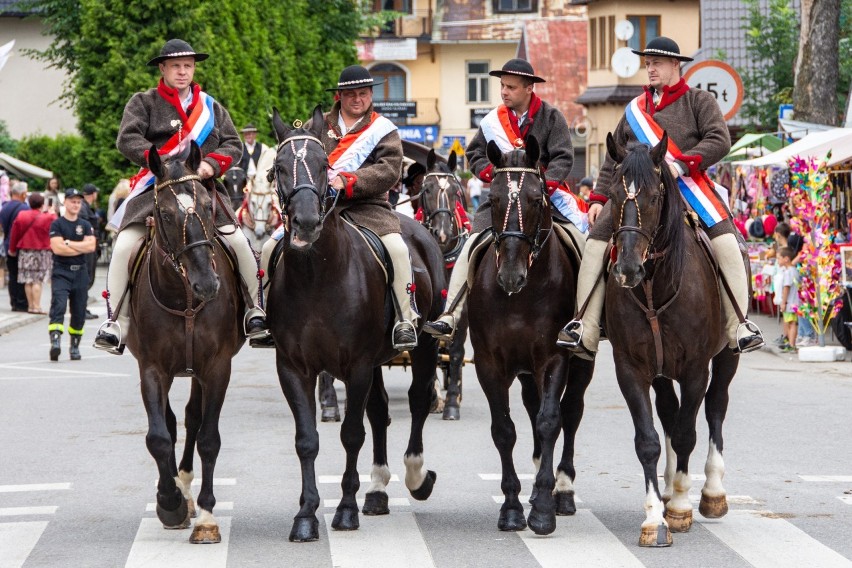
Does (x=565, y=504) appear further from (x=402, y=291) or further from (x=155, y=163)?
(x=155, y=163)

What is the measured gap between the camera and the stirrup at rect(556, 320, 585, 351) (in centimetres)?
920

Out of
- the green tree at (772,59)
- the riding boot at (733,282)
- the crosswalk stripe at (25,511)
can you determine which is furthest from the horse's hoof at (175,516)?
the green tree at (772,59)

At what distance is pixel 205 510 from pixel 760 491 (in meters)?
3.85

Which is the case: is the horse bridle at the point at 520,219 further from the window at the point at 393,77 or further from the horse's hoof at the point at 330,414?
the window at the point at 393,77

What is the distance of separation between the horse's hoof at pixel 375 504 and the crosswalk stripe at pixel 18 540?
199cm

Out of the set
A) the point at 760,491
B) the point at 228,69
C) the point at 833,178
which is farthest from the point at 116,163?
the point at 760,491

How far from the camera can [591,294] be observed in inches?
372

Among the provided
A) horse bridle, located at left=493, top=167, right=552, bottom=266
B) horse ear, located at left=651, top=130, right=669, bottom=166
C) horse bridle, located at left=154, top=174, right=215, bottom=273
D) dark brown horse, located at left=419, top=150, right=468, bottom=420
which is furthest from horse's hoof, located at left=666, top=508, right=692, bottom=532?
dark brown horse, located at left=419, top=150, right=468, bottom=420

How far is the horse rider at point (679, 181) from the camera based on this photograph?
9477 mm

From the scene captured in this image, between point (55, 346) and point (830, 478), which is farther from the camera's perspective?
point (55, 346)

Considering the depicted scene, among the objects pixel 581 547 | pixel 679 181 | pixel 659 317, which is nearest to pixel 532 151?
pixel 679 181

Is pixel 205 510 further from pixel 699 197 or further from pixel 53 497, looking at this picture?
pixel 699 197

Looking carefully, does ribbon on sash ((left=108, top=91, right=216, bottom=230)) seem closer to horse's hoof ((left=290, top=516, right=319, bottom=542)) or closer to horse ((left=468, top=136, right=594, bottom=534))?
horse ((left=468, top=136, right=594, bottom=534))

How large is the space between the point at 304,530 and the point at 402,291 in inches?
69.6
